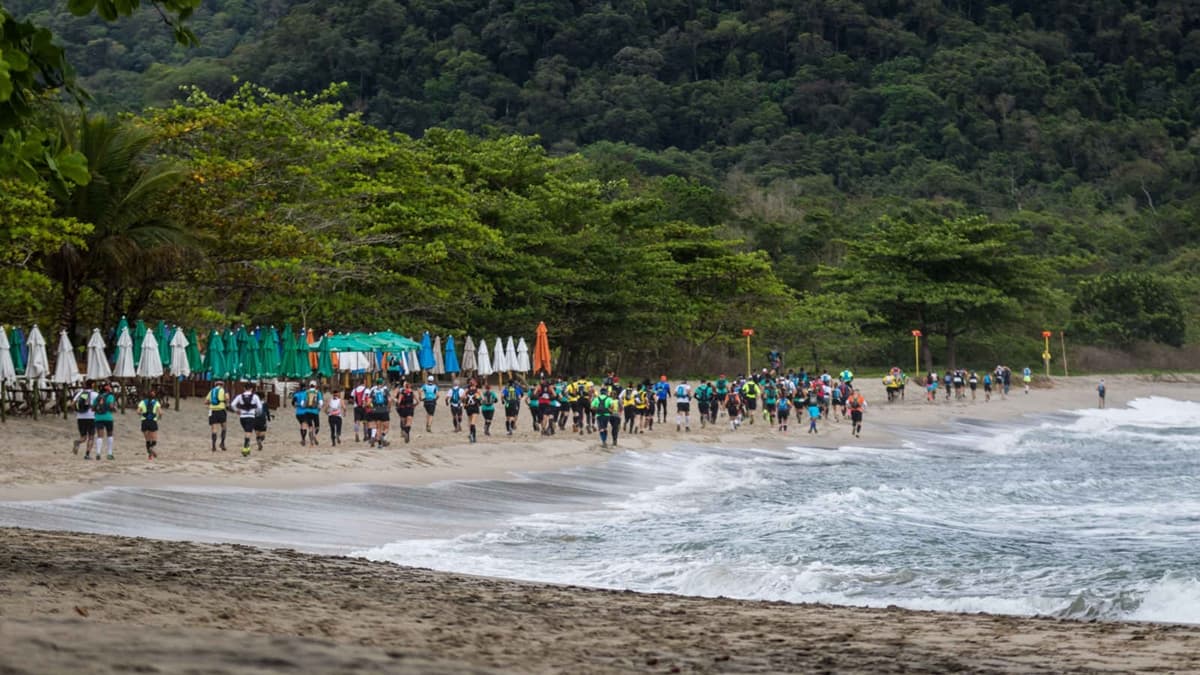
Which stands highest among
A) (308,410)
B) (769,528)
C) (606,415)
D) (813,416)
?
(308,410)

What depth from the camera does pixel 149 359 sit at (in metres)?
29.5

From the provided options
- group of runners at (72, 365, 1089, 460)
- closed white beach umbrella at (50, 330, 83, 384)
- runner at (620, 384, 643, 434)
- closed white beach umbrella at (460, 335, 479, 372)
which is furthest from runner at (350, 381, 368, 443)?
closed white beach umbrella at (460, 335, 479, 372)

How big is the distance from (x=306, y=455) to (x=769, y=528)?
9.82 m

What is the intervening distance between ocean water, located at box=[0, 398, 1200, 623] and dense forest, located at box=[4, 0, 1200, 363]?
30.6m

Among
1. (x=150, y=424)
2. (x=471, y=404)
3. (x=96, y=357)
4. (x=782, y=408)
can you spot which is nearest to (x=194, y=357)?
(x=96, y=357)

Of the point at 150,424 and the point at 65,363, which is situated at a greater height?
the point at 65,363

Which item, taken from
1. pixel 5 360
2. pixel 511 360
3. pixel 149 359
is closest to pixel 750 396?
pixel 511 360

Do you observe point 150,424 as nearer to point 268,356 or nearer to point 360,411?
point 360,411

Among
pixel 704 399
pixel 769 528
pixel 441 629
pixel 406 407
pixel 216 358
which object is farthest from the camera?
pixel 704 399

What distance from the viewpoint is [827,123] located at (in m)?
145

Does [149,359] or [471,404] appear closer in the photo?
[149,359]

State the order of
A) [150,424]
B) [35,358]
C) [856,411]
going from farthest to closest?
[856,411] → [35,358] → [150,424]

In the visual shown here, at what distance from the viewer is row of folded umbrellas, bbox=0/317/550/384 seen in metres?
27.4

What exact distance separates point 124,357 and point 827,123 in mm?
122199
